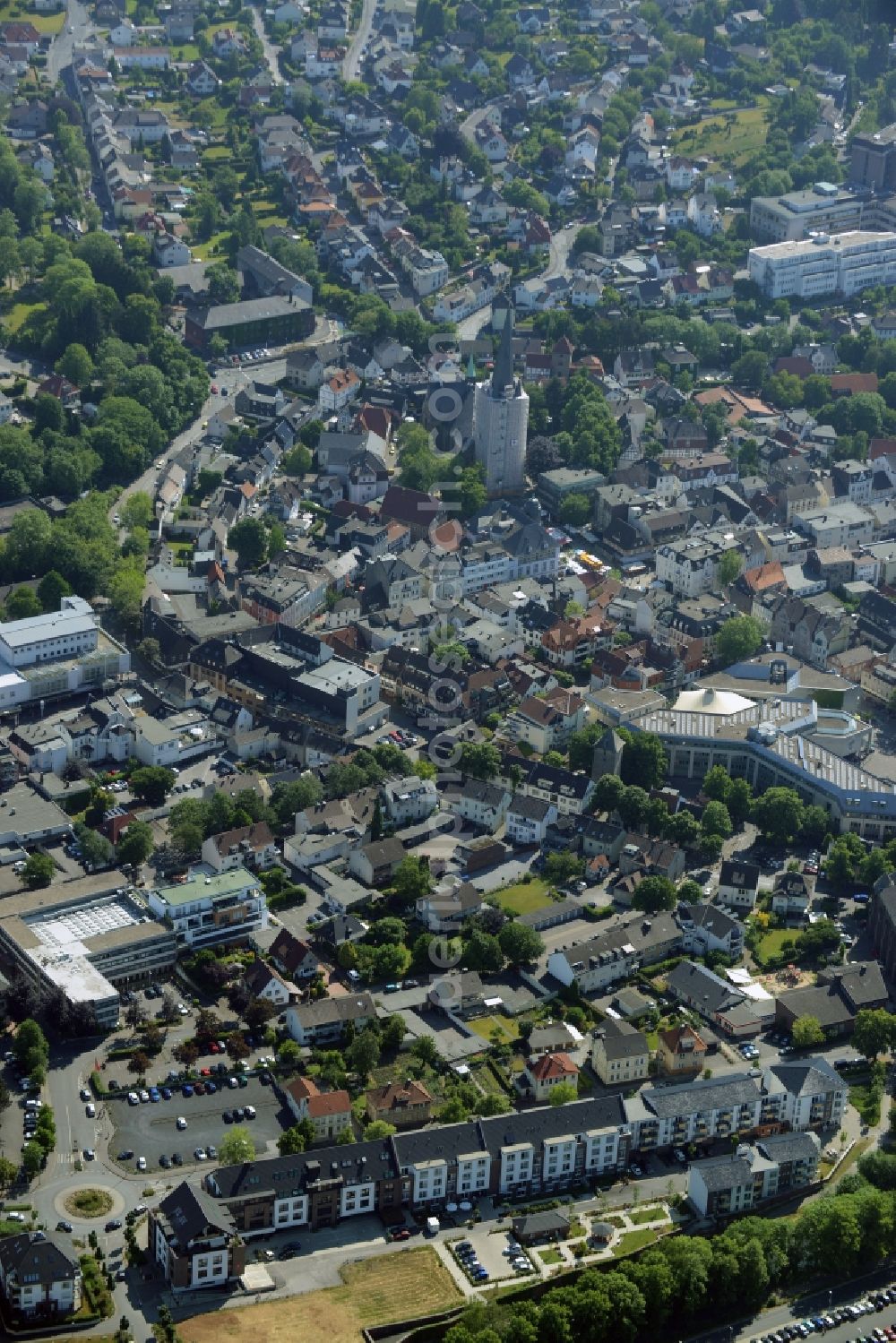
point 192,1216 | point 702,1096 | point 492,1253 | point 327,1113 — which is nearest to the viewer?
point 192,1216

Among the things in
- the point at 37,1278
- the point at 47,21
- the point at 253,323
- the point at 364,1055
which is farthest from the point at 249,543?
the point at 47,21

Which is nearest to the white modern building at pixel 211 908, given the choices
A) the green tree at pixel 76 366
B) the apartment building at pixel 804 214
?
the green tree at pixel 76 366

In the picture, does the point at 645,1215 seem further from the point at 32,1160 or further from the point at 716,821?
the point at 716,821

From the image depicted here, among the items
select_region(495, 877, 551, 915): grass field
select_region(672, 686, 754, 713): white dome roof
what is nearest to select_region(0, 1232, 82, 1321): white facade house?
select_region(495, 877, 551, 915): grass field

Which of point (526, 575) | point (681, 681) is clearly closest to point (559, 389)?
point (526, 575)

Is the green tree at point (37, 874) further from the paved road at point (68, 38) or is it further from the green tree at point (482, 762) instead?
the paved road at point (68, 38)

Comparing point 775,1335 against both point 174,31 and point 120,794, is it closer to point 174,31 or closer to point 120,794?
point 120,794
